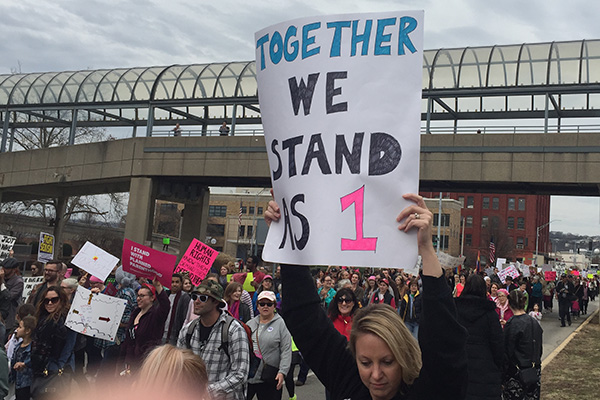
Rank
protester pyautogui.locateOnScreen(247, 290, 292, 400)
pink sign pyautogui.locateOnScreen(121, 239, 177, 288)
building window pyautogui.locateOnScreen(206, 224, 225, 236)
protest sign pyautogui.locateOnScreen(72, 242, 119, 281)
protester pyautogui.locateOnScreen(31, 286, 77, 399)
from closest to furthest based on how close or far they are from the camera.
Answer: protester pyautogui.locateOnScreen(31, 286, 77, 399) < protester pyautogui.locateOnScreen(247, 290, 292, 400) < pink sign pyautogui.locateOnScreen(121, 239, 177, 288) < protest sign pyautogui.locateOnScreen(72, 242, 119, 281) < building window pyautogui.locateOnScreen(206, 224, 225, 236)

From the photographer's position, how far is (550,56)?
2631 centimetres

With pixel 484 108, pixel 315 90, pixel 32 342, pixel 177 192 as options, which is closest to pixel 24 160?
pixel 177 192

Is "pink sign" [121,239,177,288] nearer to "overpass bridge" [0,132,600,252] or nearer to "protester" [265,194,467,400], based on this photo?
"protester" [265,194,467,400]

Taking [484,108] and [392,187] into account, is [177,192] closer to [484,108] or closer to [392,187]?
[484,108]

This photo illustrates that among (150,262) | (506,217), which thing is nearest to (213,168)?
(150,262)

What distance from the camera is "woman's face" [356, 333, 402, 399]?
2.63 meters

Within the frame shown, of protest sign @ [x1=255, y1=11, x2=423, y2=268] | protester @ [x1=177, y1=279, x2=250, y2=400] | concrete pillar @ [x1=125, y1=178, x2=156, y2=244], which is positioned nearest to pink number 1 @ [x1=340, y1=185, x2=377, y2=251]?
protest sign @ [x1=255, y1=11, x2=423, y2=268]

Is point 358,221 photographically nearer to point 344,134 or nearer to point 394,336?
point 344,134

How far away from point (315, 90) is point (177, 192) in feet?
104

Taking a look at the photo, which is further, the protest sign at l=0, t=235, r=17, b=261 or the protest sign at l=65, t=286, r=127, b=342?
the protest sign at l=0, t=235, r=17, b=261

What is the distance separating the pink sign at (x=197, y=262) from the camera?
11.3 m

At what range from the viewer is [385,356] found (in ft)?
8.73

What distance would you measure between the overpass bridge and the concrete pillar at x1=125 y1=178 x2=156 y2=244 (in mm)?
49

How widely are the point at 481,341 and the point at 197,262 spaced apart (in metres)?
6.42
